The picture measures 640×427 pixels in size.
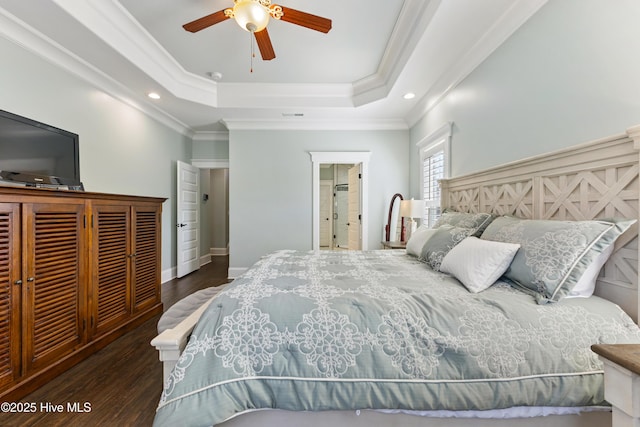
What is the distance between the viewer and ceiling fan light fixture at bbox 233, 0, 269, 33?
1808 millimetres

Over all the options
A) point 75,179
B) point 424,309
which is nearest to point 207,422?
point 424,309

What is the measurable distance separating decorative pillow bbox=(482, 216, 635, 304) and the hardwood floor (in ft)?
6.90

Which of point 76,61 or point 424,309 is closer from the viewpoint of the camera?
point 424,309

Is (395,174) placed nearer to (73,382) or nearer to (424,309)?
(424,309)

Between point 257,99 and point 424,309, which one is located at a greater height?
point 257,99

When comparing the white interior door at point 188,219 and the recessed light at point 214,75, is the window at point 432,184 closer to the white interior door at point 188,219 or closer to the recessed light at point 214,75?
the recessed light at point 214,75

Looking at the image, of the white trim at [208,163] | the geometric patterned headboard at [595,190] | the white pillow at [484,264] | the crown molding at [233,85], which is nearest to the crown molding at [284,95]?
the crown molding at [233,85]

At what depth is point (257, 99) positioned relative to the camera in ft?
12.3

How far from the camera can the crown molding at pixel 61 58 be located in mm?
2066

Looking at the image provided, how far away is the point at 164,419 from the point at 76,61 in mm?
3367

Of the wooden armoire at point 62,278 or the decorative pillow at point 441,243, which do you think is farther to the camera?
the decorative pillow at point 441,243

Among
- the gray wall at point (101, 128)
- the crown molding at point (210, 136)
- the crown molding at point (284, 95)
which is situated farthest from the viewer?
the crown molding at point (210, 136)

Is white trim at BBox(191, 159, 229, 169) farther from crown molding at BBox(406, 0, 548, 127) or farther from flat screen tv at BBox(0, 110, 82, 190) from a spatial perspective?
crown molding at BBox(406, 0, 548, 127)

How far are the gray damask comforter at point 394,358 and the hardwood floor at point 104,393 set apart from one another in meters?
0.92
